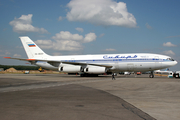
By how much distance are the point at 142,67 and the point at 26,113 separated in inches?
1159

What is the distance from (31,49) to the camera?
41.8m

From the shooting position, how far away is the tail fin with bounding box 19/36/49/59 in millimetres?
41781

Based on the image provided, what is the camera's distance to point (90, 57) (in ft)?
122

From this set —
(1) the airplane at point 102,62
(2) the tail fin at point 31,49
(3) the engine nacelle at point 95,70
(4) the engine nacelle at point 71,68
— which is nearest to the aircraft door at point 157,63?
(1) the airplane at point 102,62

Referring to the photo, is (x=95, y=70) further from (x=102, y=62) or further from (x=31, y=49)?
(x=31, y=49)

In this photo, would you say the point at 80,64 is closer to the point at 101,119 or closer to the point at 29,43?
the point at 29,43

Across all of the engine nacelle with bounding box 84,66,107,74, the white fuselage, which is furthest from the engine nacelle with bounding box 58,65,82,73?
the white fuselage

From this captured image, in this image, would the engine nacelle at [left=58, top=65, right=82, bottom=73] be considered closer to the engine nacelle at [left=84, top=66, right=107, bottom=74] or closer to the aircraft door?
the engine nacelle at [left=84, top=66, right=107, bottom=74]

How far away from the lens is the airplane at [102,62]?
31781 millimetres

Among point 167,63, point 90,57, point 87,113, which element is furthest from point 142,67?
point 87,113

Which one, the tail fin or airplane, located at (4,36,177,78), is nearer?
airplane, located at (4,36,177,78)

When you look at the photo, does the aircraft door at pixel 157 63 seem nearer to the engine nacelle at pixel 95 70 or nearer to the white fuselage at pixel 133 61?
the white fuselage at pixel 133 61

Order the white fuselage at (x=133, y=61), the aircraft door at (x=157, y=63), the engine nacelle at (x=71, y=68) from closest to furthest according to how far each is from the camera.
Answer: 1. the aircraft door at (x=157, y=63)
2. the white fuselage at (x=133, y=61)
3. the engine nacelle at (x=71, y=68)

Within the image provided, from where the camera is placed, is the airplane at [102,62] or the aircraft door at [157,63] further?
the airplane at [102,62]
